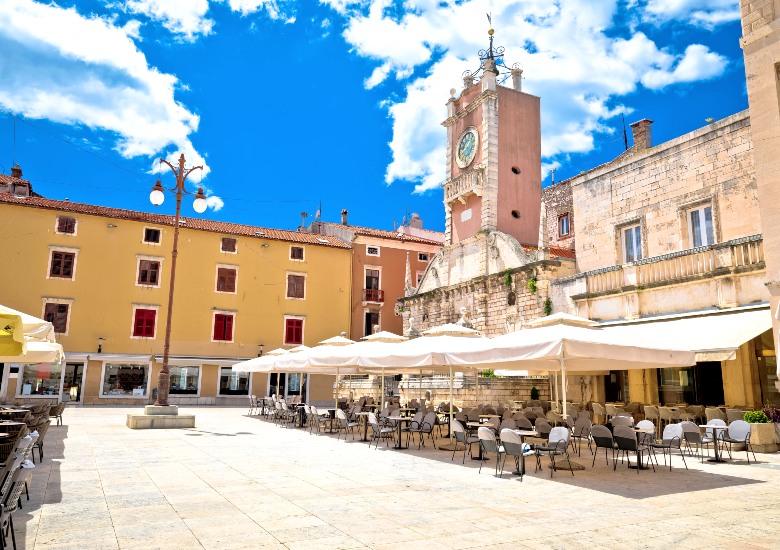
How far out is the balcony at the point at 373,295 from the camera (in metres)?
34.4

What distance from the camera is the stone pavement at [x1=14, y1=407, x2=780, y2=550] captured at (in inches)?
187

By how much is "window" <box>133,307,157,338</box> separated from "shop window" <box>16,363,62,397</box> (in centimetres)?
381

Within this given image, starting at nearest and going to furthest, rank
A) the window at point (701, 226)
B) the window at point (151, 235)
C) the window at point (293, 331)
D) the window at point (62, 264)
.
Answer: the window at point (701, 226) < the window at point (62, 264) < the window at point (151, 235) < the window at point (293, 331)

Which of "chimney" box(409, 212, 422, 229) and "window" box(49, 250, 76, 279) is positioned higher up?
"chimney" box(409, 212, 422, 229)

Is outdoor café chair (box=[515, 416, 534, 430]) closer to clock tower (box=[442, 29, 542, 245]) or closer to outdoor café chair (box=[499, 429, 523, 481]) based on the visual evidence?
outdoor café chair (box=[499, 429, 523, 481])

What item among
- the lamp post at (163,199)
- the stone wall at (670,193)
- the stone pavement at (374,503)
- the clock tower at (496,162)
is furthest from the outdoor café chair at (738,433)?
the clock tower at (496,162)

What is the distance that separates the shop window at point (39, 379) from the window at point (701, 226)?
89.3 feet

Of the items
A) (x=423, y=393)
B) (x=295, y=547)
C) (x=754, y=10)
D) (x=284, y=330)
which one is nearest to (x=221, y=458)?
(x=295, y=547)

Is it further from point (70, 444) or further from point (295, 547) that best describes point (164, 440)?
point (295, 547)

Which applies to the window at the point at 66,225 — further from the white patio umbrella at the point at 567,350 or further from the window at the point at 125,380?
the white patio umbrella at the point at 567,350

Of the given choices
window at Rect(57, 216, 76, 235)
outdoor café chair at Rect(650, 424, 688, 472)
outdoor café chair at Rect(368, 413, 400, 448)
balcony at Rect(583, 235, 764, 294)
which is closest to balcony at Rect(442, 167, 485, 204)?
balcony at Rect(583, 235, 764, 294)

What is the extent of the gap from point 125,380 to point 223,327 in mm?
5464

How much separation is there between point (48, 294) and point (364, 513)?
89.6 ft

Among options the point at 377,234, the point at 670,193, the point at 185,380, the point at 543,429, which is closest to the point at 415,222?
the point at 377,234
